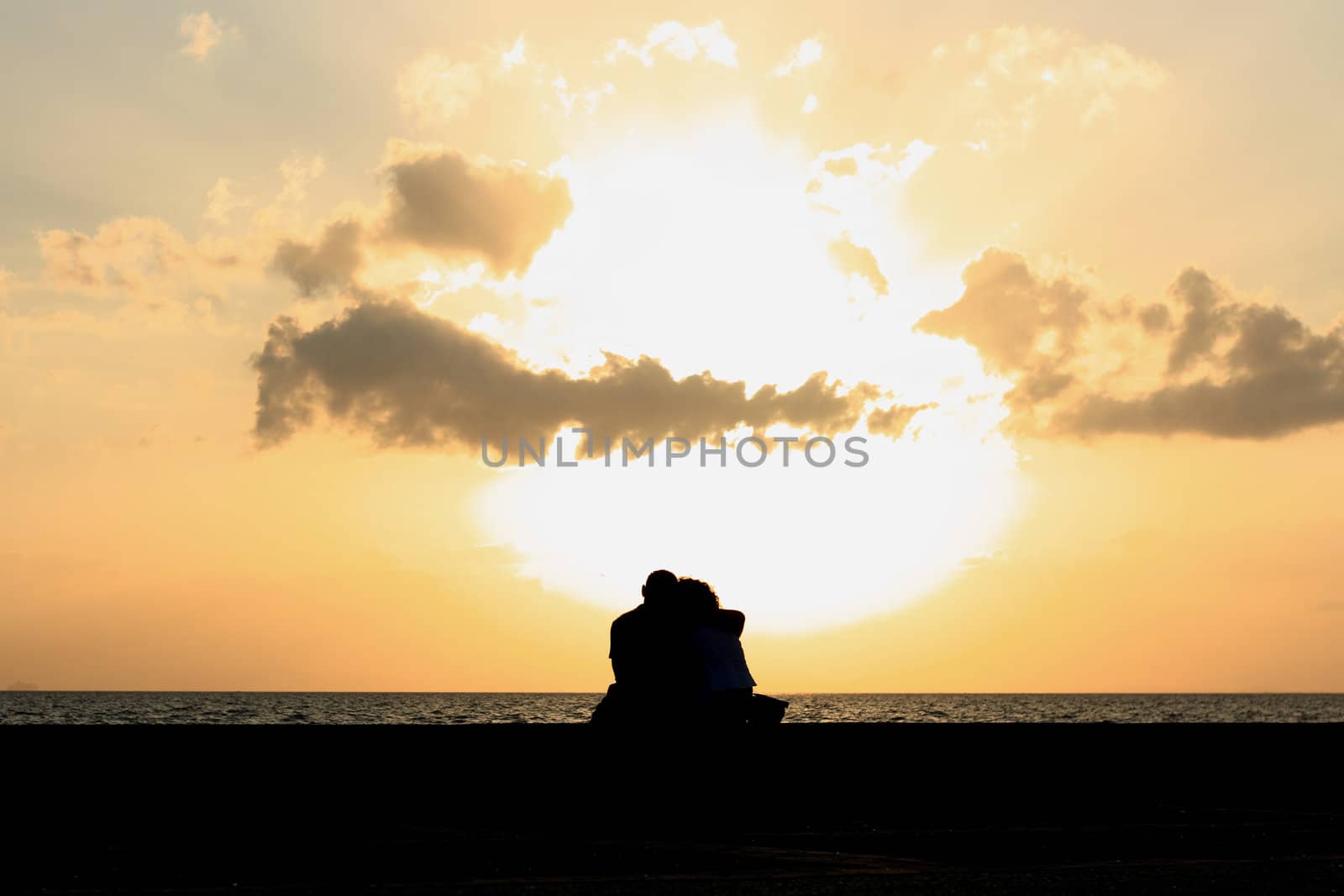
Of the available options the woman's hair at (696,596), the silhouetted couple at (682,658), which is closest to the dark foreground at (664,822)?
the silhouetted couple at (682,658)

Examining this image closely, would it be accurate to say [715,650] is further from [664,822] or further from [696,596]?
[664,822]

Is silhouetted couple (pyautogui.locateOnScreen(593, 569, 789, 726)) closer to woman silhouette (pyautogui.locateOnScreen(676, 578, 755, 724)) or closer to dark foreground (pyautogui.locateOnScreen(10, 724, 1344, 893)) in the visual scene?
woman silhouette (pyautogui.locateOnScreen(676, 578, 755, 724))

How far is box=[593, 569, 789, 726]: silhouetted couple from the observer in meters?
10.8

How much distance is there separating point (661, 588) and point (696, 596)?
→ 12.4 inches

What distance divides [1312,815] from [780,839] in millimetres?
6209

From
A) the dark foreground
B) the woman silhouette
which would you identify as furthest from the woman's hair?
the dark foreground

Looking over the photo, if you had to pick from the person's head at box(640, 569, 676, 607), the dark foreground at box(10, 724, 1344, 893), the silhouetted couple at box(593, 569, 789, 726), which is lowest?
the dark foreground at box(10, 724, 1344, 893)

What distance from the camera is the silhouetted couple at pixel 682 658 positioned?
35.3 ft

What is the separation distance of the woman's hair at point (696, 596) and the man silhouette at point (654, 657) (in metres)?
0.07

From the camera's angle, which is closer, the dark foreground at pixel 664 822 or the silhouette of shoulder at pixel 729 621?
the dark foreground at pixel 664 822

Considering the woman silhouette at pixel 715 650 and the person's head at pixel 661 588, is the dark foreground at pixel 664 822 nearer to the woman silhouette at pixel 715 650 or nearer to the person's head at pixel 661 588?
the woman silhouette at pixel 715 650

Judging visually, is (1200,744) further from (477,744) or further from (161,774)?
(161,774)

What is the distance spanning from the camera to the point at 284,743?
24.9 meters

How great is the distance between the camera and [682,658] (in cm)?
1082
